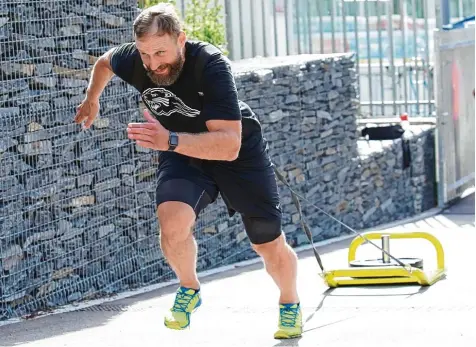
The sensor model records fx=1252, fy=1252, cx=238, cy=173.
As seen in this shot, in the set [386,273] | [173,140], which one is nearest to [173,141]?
[173,140]

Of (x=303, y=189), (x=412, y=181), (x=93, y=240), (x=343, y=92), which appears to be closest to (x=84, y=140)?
(x=93, y=240)

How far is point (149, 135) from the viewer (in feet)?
17.3

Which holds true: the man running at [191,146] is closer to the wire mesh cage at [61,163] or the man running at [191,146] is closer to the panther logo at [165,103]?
the panther logo at [165,103]

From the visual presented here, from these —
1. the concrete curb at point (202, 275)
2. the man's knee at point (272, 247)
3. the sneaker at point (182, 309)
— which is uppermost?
the man's knee at point (272, 247)

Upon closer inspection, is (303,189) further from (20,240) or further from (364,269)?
(20,240)

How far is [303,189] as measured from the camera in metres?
11.5

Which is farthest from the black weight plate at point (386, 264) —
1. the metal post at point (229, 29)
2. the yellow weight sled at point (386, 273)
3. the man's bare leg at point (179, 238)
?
the metal post at point (229, 29)

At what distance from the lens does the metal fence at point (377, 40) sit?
44.9ft

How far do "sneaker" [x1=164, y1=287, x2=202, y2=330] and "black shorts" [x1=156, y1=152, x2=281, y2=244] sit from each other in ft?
1.27

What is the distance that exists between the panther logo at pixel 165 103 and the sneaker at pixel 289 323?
1187mm

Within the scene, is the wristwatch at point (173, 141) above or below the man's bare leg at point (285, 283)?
above

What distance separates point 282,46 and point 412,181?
208 centimetres

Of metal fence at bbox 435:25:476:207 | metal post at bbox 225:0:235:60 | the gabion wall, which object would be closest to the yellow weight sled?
the gabion wall

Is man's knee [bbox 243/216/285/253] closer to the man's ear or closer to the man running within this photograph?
the man running
